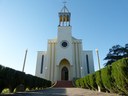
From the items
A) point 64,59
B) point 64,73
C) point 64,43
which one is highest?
point 64,43

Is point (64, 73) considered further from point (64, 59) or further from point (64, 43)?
point (64, 43)

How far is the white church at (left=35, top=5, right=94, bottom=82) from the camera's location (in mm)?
33062

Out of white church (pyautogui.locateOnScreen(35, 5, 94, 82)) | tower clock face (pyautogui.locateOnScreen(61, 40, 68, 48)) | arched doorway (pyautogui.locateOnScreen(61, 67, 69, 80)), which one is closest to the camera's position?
white church (pyautogui.locateOnScreen(35, 5, 94, 82))

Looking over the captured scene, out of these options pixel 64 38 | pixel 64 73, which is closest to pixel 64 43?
pixel 64 38

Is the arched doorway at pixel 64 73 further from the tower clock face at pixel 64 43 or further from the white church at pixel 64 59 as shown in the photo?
the tower clock face at pixel 64 43

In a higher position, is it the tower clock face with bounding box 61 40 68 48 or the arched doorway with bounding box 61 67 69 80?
the tower clock face with bounding box 61 40 68 48

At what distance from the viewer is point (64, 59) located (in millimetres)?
34688

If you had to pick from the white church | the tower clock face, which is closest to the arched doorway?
the white church

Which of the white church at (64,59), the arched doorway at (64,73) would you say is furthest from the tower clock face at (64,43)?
the arched doorway at (64,73)

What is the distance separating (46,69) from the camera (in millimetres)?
33281

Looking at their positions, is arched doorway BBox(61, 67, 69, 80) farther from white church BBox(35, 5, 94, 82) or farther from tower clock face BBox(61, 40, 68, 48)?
tower clock face BBox(61, 40, 68, 48)

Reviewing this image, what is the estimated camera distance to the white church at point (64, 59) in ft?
108

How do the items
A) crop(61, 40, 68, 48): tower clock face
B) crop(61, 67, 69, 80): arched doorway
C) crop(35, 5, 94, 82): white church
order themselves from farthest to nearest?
1. crop(61, 40, 68, 48): tower clock face
2. crop(61, 67, 69, 80): arched doorway
3. crop(35, 5, 94, 82): white church

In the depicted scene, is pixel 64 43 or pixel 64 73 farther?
pixel 64 43
